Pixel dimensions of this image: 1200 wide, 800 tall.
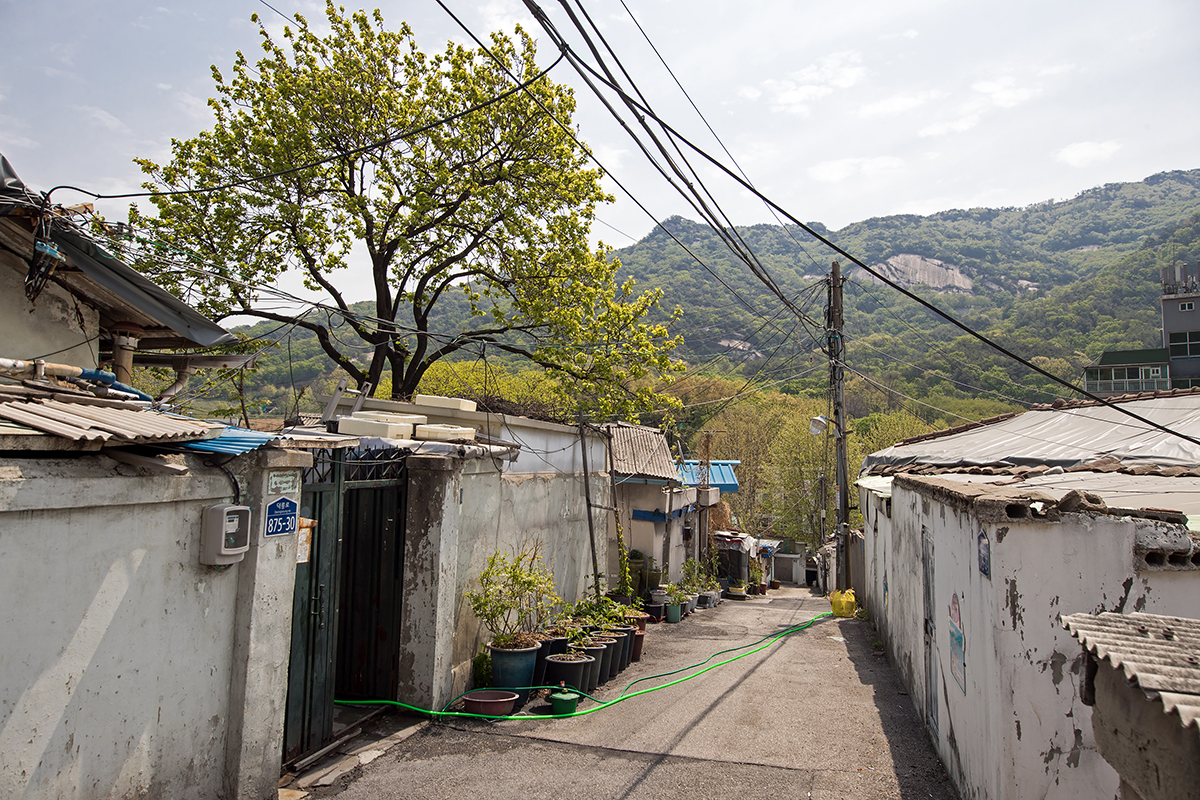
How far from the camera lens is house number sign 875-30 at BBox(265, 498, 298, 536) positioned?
17.8 ft

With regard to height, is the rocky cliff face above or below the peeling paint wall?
above

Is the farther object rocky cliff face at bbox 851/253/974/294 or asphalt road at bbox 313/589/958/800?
rocky cliff face at bbox 851/253/974/294

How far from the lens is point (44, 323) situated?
22.3 ft

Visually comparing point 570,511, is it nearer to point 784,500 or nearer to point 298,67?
point 298,67

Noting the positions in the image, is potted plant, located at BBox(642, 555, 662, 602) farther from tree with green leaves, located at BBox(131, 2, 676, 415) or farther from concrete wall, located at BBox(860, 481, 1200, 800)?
concrete wall, located at BBox(860, 481, 1200, 800)

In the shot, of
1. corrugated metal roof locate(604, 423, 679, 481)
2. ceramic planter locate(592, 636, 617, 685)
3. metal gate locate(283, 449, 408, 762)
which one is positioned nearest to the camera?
metal gate locate(283, 449, 408, 762)

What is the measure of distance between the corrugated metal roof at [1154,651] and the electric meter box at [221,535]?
16.4ft

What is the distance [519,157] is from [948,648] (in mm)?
12670

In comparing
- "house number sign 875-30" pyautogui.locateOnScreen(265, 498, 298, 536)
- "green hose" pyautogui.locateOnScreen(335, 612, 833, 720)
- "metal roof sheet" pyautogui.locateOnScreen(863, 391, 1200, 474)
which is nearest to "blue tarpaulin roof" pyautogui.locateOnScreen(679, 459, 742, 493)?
"green hose" pyautogui.locateOnScreen(335, 612, 833, 720)

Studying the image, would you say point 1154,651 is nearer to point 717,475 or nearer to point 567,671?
point 567,671

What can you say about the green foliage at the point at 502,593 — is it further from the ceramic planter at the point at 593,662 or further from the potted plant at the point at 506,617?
the ceramic planter at the point at 593,662

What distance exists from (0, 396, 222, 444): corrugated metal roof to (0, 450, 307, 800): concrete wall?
0.23 metres

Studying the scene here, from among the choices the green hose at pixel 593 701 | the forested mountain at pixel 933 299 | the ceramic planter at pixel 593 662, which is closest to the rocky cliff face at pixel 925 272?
the forested mountain at pixel 933 299

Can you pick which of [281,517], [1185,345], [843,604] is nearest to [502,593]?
[281,517]
